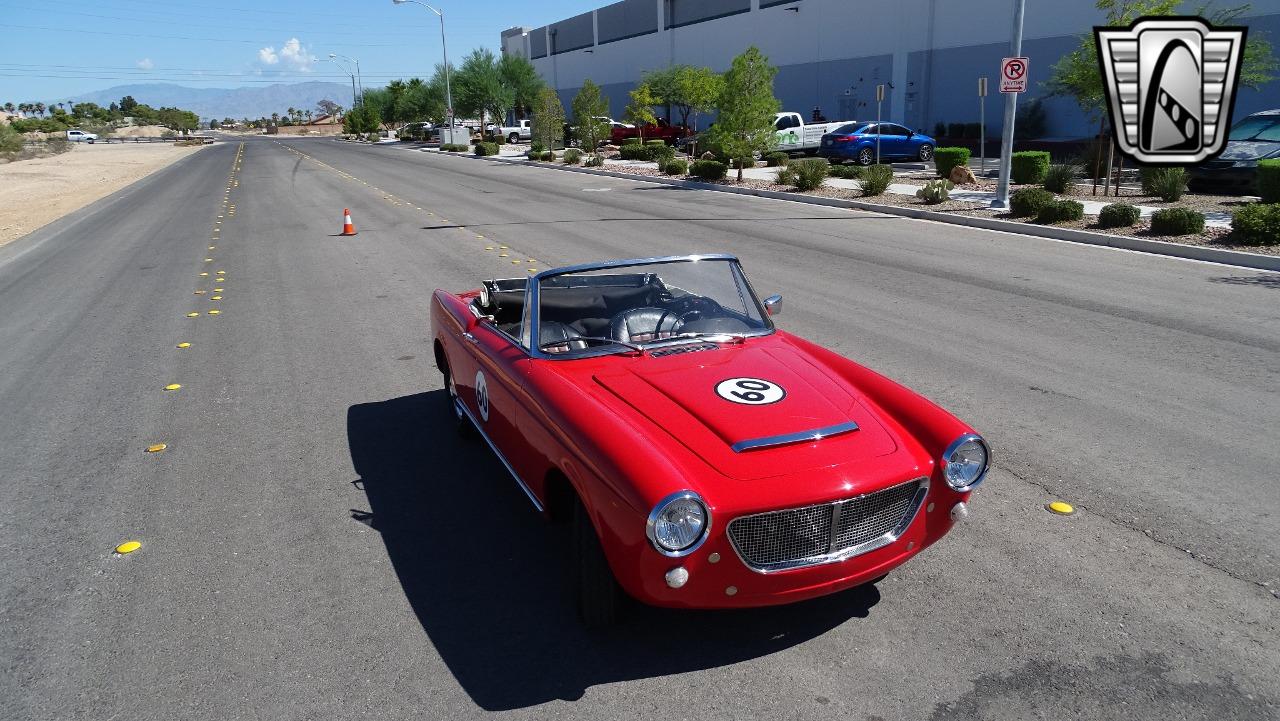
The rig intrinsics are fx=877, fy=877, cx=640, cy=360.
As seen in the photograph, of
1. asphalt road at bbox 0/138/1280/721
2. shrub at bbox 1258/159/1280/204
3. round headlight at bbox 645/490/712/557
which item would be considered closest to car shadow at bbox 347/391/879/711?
asphalt road at bbox 0/138/1280/721

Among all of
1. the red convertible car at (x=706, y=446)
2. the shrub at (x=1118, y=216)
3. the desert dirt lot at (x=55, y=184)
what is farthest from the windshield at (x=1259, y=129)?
the desert dirt lot at (x=55, y=184)

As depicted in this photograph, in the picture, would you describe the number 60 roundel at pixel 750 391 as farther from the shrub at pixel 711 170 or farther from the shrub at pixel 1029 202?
the shrub at pixel 711 170

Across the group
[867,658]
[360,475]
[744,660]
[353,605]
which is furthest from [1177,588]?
[360,475]

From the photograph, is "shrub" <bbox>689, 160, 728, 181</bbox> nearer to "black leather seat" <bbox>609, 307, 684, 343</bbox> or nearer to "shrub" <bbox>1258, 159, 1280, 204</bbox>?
"shrub" <bbox>1258, 159, 1280, 204</bbox>

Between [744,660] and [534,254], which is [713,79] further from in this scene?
[744,660]

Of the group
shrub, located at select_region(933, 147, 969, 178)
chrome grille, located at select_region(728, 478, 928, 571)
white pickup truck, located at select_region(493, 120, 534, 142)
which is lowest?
chrome grille, located at select_region(728, 478, 928, 571)

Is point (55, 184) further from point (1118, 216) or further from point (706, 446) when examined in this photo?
point (706, 446)

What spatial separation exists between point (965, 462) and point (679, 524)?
138 cm

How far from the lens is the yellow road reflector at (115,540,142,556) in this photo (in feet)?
14.9

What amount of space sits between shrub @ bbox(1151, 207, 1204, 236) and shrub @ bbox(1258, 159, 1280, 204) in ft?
11.7

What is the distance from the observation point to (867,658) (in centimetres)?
354

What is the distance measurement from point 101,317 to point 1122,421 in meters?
10.6

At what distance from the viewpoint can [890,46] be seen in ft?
138

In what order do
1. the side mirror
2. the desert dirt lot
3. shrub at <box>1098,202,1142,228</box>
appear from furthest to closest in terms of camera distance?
the desert dirt lot, shrub at <box>1098,202,1142,228</box>, the side mirror
